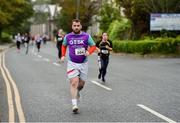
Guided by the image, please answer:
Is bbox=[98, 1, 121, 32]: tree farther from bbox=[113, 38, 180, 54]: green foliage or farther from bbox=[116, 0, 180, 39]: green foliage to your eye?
bbox=[113, 38, 180, 54]: green foliage

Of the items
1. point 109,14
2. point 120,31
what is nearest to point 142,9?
point 120,31

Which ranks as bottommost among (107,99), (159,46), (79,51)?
(159,46)

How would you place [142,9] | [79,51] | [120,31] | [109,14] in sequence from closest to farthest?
[79,51] < [142,9] < [120,31] < [109,14]

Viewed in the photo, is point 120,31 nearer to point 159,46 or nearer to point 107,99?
point 159,46

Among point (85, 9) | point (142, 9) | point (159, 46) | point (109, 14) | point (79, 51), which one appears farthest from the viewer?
point (85, 9)

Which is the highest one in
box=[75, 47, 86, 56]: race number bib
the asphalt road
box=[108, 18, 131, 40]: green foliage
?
box=[75, 47, 86, 56]: race number bib

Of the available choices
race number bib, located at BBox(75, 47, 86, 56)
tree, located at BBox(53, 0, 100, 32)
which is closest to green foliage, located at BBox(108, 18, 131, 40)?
tree, located at BBox(53, 0, 100, 32)

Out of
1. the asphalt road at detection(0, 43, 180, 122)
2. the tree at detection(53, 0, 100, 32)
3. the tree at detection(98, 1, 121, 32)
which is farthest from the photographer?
the tree at detection(53, 0, 100, 32)

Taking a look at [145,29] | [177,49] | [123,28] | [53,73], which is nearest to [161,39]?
[177,49]

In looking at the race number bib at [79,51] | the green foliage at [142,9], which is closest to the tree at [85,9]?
the green foliage at [142,9]

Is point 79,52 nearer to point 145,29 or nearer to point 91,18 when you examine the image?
point 145,29

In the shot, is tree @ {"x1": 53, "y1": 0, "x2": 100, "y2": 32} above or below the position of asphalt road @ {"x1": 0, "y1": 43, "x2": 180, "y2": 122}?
below

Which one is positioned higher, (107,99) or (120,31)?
(107,99)

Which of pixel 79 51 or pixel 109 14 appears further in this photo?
pixel 109 14
